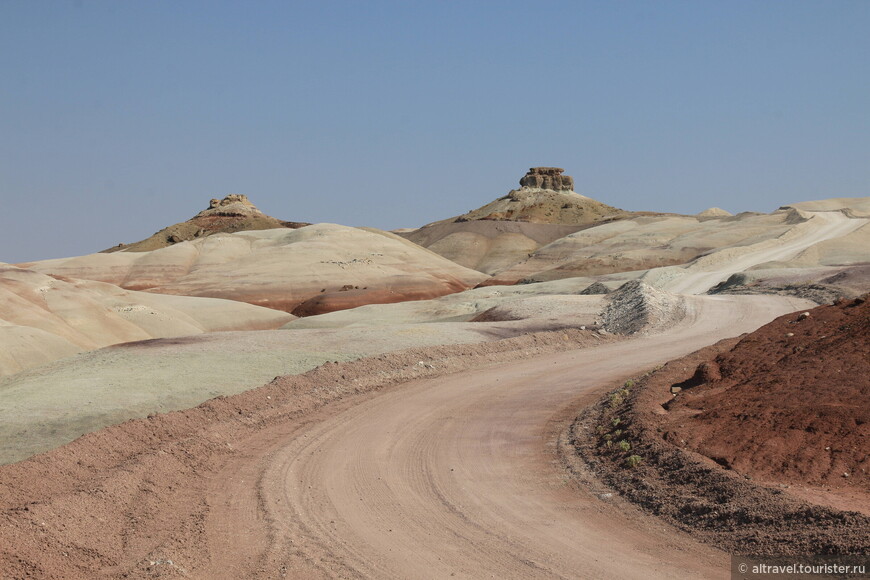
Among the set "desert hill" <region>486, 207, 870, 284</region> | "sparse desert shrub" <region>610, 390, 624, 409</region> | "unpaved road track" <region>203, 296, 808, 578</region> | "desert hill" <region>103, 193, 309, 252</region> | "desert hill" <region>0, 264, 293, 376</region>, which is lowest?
"unpaved road track" <region>203, 296, 808, 578</region>

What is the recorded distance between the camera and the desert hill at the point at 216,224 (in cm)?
14504

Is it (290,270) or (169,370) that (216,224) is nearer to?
(290,270)

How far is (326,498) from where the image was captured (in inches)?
501

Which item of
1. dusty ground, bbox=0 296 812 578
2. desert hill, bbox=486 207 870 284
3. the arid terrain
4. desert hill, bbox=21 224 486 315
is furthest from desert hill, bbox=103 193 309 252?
dusty ground, bbox=0 296 812 578

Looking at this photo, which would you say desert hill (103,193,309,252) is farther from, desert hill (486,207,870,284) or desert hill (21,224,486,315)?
desert hill (486,207,870,284)

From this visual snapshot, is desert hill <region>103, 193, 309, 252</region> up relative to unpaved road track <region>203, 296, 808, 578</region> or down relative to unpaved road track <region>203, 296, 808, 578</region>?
up

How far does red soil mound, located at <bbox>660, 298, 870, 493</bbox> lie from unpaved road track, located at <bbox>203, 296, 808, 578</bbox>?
2552 millimetres

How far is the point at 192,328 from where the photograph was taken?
5234 cm

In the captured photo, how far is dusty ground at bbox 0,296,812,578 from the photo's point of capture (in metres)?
9.88

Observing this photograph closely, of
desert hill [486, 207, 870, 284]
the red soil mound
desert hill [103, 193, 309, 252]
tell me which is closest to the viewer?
the red soil mound

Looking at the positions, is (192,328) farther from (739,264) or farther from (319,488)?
(739,264)

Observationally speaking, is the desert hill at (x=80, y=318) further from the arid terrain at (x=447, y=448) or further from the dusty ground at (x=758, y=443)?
the dusty ground at (x=758, y=443)

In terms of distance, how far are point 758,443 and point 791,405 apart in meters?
1.91

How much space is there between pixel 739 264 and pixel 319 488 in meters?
63.1
